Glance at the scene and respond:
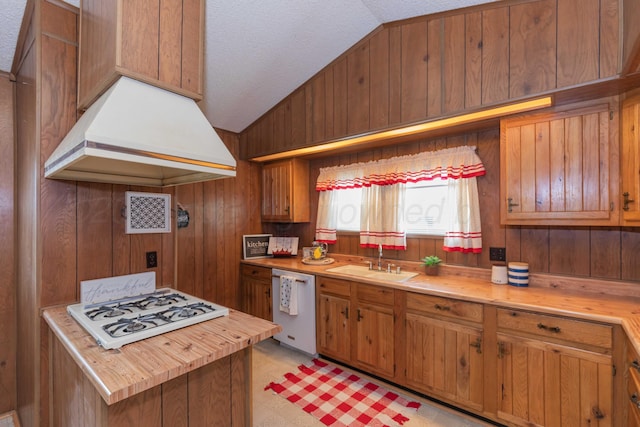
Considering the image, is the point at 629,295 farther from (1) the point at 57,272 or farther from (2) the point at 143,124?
(1) the point at 57,272

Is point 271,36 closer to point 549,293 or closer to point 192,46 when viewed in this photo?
point 192,46

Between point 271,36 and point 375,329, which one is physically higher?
point 271,36

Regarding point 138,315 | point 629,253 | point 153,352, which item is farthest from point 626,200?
point 138,315

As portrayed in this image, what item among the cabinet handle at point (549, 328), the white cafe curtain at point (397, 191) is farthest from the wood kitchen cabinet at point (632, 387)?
the white cafe curtain at point (397, 191)

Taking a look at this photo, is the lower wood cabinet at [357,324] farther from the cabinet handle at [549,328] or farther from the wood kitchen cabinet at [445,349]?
the cabinet handle at [549,328]

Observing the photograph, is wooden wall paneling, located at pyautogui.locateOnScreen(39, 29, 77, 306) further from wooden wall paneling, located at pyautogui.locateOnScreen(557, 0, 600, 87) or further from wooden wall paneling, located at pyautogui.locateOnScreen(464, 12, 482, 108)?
wooden wall paneling, located at pyautogui.locateOnScreen(557, 0, 600, 87)

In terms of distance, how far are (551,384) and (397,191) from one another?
1799mm

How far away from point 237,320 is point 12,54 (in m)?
2.44

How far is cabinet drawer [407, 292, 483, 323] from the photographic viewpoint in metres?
1.94

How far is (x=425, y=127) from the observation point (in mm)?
2369

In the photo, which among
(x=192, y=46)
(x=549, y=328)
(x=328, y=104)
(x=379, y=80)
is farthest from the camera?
(x=328, y=104)

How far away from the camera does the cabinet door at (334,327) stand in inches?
103

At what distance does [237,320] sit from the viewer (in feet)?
4.77

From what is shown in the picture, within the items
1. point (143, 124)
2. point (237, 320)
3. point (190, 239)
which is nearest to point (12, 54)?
point (143, 124)
